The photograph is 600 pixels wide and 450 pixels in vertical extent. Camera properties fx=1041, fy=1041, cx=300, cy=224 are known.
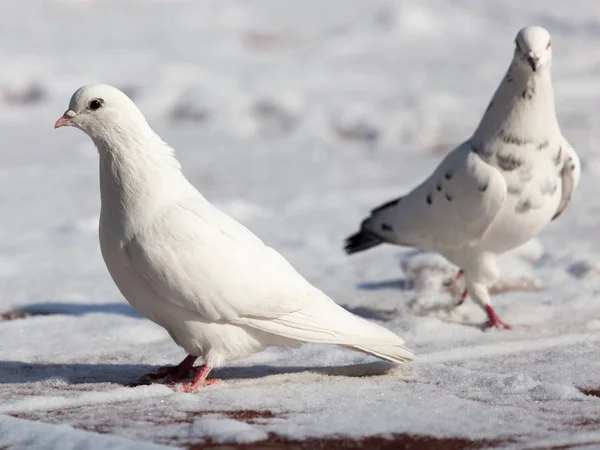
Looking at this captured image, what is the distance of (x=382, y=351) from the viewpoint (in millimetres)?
3871

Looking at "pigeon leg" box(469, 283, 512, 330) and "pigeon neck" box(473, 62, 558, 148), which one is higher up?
"pigeon neck" box(473, 62, 558, 148)

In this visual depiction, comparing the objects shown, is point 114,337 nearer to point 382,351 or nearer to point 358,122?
point 382,351

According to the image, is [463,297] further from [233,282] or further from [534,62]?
[233,282]

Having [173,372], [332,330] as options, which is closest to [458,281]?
[332,330]

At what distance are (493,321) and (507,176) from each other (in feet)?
2.33

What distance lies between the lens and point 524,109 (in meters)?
4.98

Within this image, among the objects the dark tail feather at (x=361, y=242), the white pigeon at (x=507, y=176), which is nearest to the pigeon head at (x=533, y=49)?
the white pigeon at (x=507, y=176)

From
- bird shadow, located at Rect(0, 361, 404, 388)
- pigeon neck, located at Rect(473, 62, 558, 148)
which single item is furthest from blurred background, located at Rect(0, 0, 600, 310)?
pigeon neck, located at Rect(473, 62, 558, 148)

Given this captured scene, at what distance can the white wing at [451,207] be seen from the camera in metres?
4.95

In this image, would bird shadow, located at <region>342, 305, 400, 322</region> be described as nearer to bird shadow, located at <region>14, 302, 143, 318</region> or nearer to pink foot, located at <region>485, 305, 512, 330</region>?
pink foot, located at <region>485, 305, 512, 330</region>

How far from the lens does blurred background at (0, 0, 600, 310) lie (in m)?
7.42

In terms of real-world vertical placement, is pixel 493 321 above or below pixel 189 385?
above

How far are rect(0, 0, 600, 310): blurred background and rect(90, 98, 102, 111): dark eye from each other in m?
2.04

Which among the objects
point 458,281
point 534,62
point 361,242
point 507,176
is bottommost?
point 458,281
